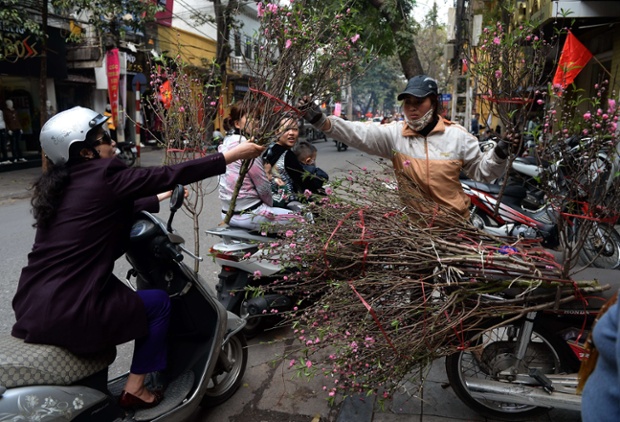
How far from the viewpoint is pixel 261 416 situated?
118 inches

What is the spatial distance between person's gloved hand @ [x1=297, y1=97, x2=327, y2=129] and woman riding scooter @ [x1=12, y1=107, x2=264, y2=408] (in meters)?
0.81

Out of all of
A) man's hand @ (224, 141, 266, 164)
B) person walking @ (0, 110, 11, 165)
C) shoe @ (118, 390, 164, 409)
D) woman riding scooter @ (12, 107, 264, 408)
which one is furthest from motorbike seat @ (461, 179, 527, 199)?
person walking @ (0, 110, 11, 165)

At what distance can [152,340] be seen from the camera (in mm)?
2480

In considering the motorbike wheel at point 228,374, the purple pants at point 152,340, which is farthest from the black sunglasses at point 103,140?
the motorbike wheel at point 228,374

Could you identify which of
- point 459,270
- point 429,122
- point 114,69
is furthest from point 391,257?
point 114,69

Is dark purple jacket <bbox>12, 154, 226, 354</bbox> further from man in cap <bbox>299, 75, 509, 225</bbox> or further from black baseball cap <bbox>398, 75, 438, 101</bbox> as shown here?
black baseball cap <bbox>398, 75, 438, 101</bbox>

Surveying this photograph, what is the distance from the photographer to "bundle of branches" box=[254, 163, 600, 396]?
2.38m

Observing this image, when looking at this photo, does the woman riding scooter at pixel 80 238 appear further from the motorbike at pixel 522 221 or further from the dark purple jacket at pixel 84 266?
the motorbike at pixel 522 221

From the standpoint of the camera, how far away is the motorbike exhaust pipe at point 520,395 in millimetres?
2465

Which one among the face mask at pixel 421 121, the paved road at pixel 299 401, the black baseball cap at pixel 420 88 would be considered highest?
the black baseball cap at pixel 420 88

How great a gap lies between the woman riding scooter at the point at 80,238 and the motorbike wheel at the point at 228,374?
850 mm

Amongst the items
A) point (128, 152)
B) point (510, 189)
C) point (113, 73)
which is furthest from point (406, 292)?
point (113, 73)

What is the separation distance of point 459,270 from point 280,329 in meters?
2.15

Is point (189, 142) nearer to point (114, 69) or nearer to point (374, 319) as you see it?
point (374, 319)
